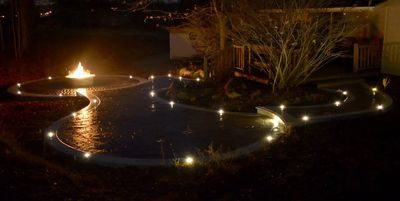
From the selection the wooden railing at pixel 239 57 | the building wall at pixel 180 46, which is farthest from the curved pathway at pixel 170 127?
the building wall at pixel 180 46

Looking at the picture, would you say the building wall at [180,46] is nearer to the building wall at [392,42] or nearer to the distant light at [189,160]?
the building wall at [392,42]

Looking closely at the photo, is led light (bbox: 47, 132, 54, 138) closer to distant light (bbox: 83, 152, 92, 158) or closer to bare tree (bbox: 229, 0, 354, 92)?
distant light (bbox: 83, 152, 92, 158)

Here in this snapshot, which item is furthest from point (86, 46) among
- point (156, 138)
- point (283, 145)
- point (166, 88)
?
point (283, 145)

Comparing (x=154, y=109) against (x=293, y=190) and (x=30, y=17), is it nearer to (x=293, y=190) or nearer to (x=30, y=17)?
(x=293, y=190)

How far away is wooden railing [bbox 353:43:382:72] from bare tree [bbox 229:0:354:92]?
1.90 m

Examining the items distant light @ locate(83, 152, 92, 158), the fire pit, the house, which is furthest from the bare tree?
distant light @ locate(83, 152, 92, 158)

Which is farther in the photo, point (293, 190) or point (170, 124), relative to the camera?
point (170, 124)

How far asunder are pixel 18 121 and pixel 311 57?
856 centimetres

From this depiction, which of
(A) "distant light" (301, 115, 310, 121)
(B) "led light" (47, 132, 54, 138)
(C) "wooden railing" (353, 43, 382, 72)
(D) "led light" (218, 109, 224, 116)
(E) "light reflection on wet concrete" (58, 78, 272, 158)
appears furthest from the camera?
(C) "wooden railing" (353, 43, 382, 72)

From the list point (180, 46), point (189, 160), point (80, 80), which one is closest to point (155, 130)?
→ point (189, 160)

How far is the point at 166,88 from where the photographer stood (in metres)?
15.8

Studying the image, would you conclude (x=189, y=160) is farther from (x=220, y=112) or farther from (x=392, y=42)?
(x=392, y=42)

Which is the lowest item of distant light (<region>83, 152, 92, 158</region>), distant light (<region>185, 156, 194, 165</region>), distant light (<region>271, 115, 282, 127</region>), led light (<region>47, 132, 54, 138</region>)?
distant light (<region>271, 115, 282, 127</region>)

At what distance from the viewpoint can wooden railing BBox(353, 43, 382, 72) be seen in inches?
606
